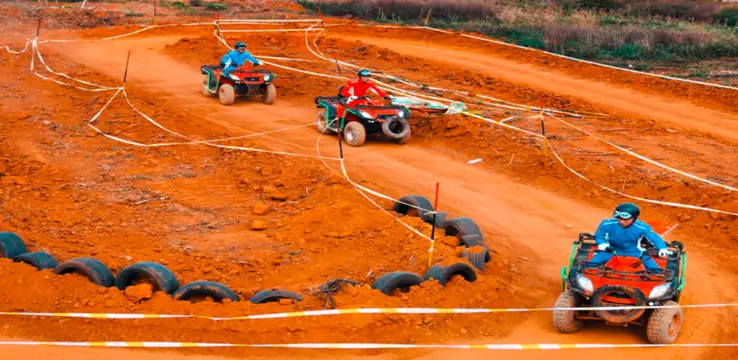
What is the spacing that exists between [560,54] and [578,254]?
1814 cm

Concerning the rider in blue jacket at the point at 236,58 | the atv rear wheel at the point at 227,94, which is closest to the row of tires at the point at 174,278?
the atv rear wheel at the point at 227,94

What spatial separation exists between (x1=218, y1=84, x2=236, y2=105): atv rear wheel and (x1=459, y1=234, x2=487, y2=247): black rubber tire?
1030cm

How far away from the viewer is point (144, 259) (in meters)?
12.6

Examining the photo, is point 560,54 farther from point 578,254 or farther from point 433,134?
point 578,254

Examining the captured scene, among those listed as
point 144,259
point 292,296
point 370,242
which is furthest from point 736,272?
point 144,259

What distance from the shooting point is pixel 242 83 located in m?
21.7

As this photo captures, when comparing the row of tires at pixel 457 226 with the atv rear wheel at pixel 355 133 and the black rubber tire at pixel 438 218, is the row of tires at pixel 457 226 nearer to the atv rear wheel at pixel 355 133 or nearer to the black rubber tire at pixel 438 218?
the black rubber tire at pixel 438 218

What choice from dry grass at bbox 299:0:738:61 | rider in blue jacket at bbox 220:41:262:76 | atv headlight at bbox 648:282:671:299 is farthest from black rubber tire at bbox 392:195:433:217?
dry grass at bbox 299:0:738:61

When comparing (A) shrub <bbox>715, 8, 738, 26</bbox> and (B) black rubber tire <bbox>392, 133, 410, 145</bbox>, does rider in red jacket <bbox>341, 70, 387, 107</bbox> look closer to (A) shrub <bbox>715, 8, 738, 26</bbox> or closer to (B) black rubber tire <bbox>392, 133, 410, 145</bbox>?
(B) black rubber tire <bbox>392, 133, 410, 145</bbox>

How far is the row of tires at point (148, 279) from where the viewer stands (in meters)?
10.8

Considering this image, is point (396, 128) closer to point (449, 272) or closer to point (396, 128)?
point (396, 128)

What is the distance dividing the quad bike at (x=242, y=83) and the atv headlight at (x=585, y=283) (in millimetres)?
12697

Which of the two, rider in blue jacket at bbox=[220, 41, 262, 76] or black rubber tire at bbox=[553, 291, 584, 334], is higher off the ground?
rider in blue jacket at bbox=[220, 41, 262, 76]

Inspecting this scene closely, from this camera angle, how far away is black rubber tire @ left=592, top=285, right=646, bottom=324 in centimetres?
992
